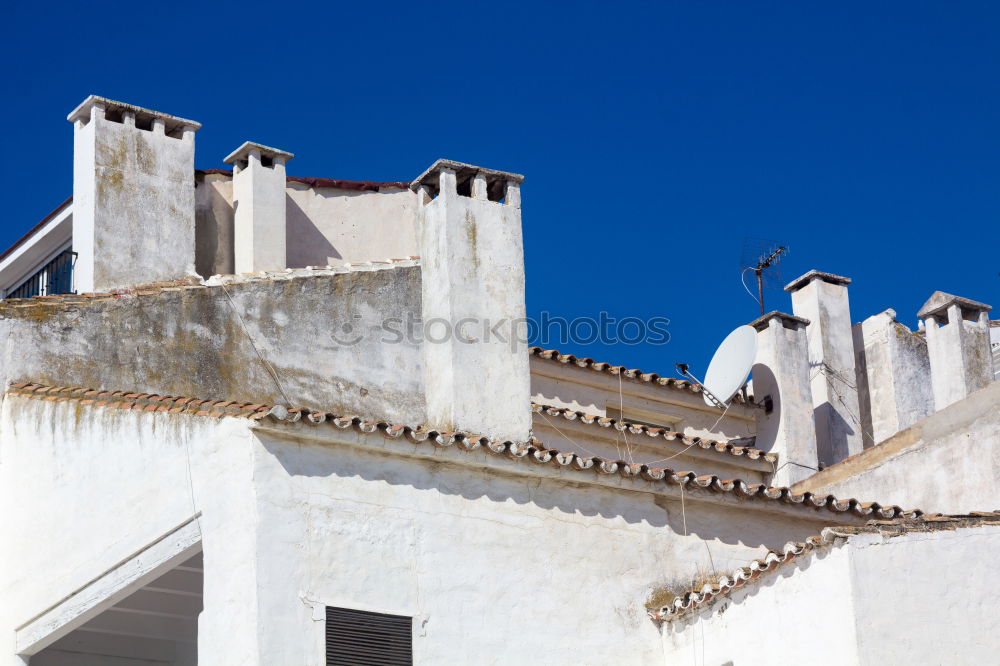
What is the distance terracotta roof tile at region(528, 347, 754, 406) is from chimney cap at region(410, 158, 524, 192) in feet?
6.98

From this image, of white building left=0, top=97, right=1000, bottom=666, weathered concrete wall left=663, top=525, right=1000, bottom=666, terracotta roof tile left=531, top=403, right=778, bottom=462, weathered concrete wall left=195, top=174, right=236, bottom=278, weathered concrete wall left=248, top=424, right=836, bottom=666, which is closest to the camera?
weathered concrete wall left=663, top=525, right=1000, bottom=666

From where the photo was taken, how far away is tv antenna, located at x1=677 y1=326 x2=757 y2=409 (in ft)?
64.3

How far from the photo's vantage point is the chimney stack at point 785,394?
2014 centimetres

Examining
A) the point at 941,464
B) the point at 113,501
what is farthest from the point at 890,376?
the point at 113,501

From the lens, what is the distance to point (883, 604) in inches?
502

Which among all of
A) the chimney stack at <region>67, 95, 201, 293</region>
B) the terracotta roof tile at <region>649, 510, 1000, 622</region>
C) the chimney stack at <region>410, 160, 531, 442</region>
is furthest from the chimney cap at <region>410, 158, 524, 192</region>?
the terracotta roof tile at <region>649, 510, 1000, 622</region>

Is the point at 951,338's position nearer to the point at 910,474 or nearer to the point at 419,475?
the point at 910,474

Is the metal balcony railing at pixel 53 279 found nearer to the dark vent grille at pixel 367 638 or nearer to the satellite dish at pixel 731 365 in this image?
the dark vent grille at pixel 367 638

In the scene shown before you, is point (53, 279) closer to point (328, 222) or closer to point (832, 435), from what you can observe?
point (328, 222)

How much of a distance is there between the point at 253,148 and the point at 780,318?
7.42 meters

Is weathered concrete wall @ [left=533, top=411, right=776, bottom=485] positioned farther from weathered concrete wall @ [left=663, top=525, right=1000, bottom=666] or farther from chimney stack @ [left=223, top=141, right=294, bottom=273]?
weathered concrete wall @ [left=663, top=525, right=1000, bottom=666]

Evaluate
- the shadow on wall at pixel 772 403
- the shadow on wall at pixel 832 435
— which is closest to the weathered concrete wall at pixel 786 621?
the shadow on wall at pixel 772 403

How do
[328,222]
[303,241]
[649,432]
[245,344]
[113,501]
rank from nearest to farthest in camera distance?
[113,501] < [245,344] < [649,432] < [303,241] < [328,222]

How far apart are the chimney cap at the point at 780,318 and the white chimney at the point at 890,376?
1569 millimetres
